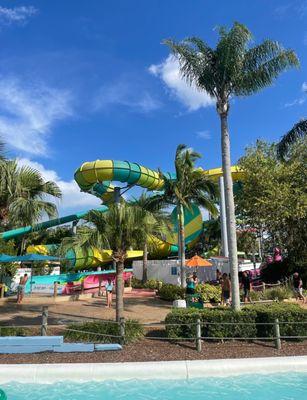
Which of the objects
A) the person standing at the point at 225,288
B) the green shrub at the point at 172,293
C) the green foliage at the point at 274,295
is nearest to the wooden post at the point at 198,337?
the person standing at the point at 225,288

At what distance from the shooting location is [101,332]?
11.5m

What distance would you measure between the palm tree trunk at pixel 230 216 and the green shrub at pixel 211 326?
81 centimetres

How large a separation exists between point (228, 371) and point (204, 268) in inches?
800

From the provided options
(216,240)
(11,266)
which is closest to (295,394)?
(11,266)

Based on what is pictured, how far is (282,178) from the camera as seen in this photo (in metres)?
24.1

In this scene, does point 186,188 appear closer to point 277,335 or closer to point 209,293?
point 209,293

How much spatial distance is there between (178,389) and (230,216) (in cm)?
623

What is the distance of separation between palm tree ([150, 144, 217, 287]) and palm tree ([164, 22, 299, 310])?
8.22m

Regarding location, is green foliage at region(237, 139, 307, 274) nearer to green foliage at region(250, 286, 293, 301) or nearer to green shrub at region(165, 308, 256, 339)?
green foliage at region(250, 286, 293, 301)

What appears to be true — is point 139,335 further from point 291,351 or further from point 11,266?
point 11,266

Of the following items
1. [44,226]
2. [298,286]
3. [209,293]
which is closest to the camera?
[298,286]

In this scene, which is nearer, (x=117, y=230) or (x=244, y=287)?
(x=117, y=230)

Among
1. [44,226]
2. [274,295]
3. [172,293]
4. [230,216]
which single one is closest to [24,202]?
[230,216]

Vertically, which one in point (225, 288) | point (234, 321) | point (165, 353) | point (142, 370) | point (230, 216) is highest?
point (230, 216)
